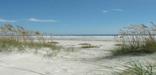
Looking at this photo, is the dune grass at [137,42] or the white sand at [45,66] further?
the dune grass at [137,42]

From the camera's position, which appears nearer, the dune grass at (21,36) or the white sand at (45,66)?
the white sand at (45,66)

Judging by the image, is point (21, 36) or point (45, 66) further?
point (21, 36)

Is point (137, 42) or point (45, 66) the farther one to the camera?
point (137, 42)

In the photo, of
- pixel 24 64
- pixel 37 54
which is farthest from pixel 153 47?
pixel 24 64

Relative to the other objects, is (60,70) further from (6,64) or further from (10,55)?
(10,55)

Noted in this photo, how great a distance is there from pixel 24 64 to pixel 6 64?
264 mm

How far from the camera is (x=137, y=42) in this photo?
611 centimetres

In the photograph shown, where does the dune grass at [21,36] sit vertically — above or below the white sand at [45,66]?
above

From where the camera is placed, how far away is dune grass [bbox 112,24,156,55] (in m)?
5.79

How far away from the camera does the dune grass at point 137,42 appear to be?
5785 millimetres

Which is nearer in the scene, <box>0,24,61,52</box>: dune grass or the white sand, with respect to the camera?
the white sand

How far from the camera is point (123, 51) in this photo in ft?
19.4

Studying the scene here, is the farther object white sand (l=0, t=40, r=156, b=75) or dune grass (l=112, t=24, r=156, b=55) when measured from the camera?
dune grass (l=112, t=24, r=156, b=55)

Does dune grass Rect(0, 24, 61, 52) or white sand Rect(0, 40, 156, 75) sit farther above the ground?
dune grass Rect(0, 24, 61, 52)
